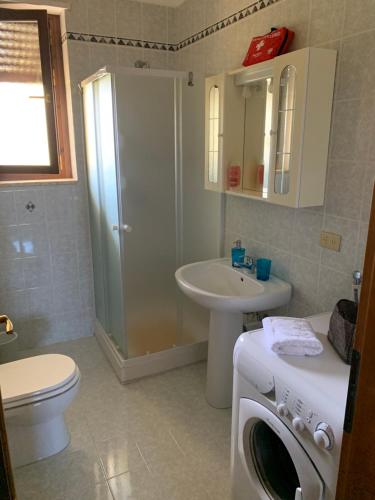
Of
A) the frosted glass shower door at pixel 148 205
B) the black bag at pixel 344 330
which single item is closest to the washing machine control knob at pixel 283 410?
the black bag at pixel 344 330

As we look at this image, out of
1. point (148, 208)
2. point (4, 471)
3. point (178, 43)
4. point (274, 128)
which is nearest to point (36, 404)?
point (4, 471)

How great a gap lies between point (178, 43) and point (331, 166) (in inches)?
69.7

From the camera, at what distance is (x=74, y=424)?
214 centimetres

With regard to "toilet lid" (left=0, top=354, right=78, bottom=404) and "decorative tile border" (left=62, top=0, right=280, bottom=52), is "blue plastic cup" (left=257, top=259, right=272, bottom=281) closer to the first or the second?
"toilet lid" (left=0, top=354, right=78, bottom=404)

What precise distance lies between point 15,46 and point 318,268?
2.42m

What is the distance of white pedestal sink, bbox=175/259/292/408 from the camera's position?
189cm

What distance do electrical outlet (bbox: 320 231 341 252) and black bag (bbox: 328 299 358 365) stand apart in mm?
364

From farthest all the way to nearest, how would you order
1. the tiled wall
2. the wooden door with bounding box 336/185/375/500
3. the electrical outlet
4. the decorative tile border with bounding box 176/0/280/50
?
the decorative tile border with bounding box 176/0/280/50, the electrical outlet, the tiled wall, the wooden door with bounding box 336/185/375/500

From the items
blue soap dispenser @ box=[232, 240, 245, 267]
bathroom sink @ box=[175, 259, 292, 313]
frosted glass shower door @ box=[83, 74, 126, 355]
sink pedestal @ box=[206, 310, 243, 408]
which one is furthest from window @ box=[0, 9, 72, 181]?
sink pedestal @ box=[206, 310, 243, 408]

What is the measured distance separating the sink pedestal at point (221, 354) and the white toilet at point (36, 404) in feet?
2.50

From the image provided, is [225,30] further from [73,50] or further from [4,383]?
[4,383]

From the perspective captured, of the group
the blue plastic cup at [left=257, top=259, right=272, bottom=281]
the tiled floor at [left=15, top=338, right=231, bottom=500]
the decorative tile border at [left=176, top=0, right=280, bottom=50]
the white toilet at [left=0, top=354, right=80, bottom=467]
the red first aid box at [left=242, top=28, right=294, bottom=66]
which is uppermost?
the decorative tile border at [left=176, top=0, right=280, bottom=50]

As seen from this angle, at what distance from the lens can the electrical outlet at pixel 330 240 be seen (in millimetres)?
1699

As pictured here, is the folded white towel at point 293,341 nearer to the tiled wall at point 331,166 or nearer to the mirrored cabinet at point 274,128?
the tiled wall at point 331,166
